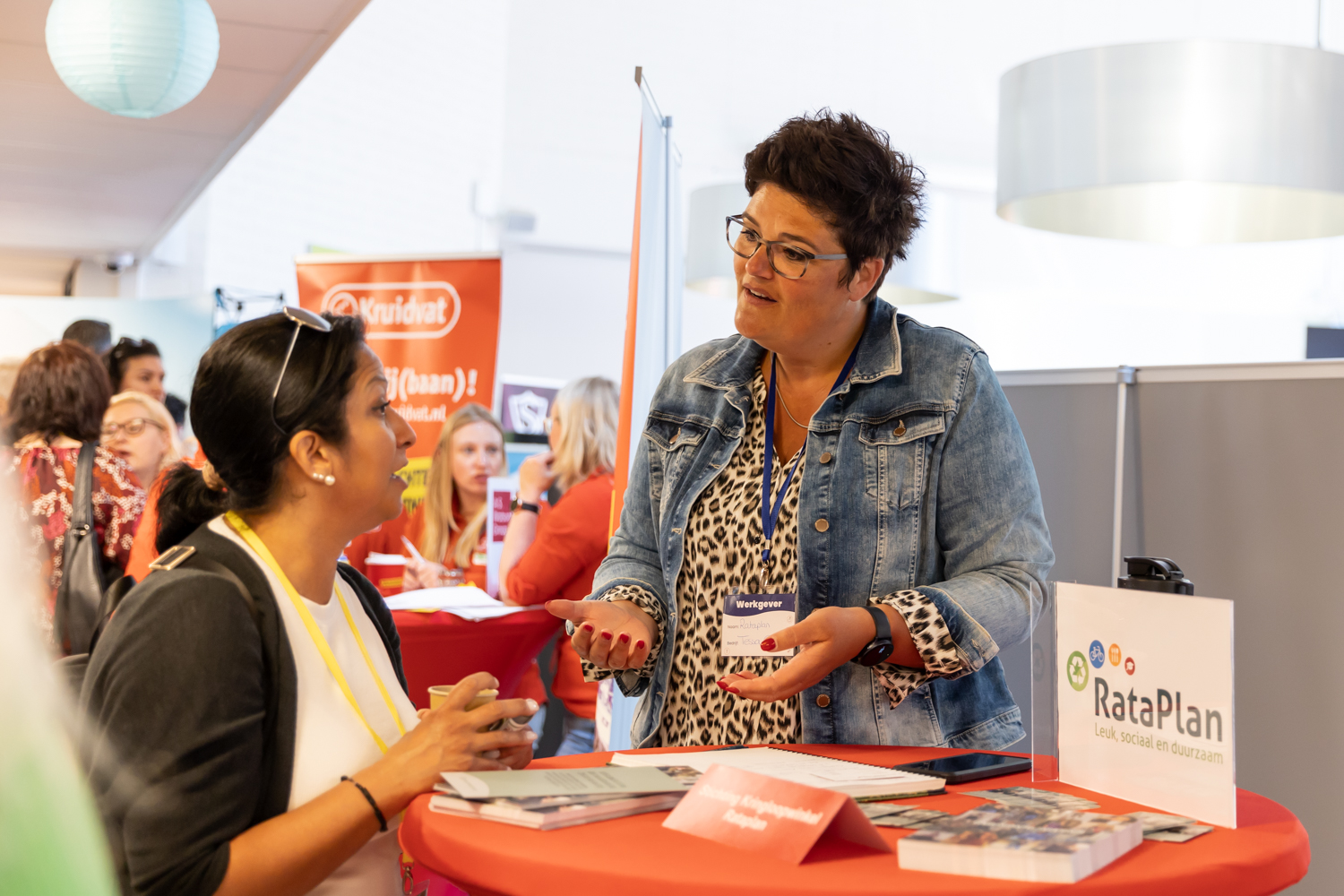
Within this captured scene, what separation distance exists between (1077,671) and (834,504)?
464 millimetres

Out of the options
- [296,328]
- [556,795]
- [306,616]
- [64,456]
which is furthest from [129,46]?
[556,795]

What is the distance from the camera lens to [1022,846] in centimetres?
92

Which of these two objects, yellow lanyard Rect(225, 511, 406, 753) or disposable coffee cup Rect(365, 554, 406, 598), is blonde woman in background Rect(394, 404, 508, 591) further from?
yellow lanyard Rect(225, 511, 406, 753)

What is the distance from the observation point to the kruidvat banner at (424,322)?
4.76m

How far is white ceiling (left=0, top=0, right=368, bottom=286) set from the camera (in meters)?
4.99

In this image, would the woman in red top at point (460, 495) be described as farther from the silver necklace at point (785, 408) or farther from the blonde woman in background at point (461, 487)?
the silver necklace at point (785, 408)

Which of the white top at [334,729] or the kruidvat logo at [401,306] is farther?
the kruidvat logo at [401,306]

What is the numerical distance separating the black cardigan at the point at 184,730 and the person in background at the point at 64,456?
273 centimetres

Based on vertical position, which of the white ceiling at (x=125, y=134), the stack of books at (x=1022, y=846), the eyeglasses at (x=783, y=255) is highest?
the white ceiling at (x=125, y=134)

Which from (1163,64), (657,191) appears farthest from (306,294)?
(1163,64)

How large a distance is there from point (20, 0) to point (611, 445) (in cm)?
324

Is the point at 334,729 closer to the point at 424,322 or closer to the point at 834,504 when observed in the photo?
the point at 834,504

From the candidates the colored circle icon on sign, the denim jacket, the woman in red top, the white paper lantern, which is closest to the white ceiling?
the white paper lantern

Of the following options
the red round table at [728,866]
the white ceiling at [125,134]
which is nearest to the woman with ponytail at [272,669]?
the red round table at [728,866]
